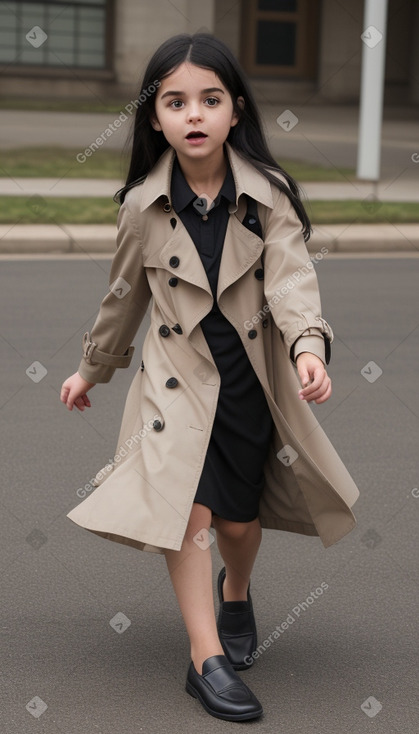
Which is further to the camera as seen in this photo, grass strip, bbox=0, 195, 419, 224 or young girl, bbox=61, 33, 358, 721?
grass strip, bbox=0, 195, 419, 224

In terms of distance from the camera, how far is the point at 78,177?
15625 millimetres

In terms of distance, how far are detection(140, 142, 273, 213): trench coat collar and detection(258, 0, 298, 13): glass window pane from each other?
28.5 metres

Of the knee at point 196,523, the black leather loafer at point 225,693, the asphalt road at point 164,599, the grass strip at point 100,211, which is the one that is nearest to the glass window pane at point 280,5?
the grass strip at point 100,211

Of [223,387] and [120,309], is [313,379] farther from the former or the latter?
[120,309]

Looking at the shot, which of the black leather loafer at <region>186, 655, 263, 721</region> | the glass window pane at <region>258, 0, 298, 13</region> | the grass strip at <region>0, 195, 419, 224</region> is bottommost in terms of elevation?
the glass window pane at <region>258, 0, 298, 13</region>

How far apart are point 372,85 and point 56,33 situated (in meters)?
15.7

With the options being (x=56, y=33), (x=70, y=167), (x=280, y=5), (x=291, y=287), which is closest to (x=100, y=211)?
(x=70, y=167)

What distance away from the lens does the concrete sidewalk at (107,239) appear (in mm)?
11727

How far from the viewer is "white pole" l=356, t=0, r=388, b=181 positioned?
1463 centimetres

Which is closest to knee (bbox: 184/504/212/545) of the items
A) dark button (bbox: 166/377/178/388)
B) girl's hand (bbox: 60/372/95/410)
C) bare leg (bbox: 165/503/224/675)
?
A: bare leg (bbox: 165/503/224/675)

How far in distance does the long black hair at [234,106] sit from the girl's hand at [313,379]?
436 mm

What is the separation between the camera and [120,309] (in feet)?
11.4

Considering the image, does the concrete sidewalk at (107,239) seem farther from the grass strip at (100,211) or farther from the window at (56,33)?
the window at (56,33)

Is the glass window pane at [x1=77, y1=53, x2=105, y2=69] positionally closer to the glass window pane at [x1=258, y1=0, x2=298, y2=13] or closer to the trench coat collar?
the glass window pane at [x1=258, y1=0, x2=298, y2=13]
